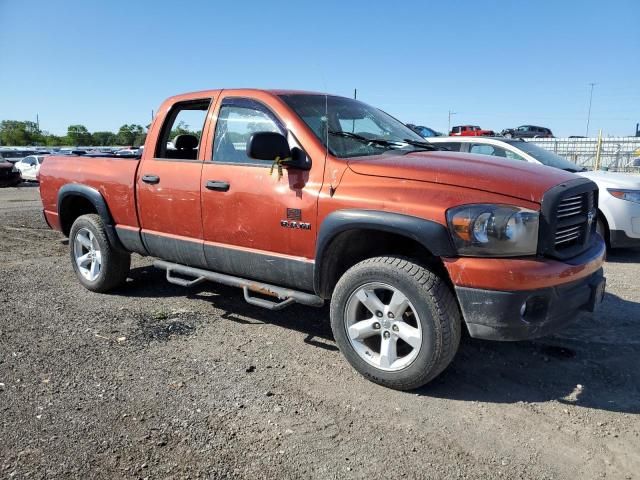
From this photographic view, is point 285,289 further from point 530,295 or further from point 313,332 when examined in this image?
point 530,295

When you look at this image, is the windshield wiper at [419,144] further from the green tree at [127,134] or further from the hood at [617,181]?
the green tree at [127,134]

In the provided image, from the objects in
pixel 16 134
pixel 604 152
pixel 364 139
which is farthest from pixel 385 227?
pixel 16 134

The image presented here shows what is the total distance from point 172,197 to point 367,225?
202 cm

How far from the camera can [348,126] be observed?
4.21 m

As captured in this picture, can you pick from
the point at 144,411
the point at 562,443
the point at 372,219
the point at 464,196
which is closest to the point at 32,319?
the point at 144,411

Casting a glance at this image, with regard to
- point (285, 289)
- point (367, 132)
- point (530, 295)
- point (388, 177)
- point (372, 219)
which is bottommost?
point (285, 289)

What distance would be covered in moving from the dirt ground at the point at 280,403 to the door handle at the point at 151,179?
1237 mm

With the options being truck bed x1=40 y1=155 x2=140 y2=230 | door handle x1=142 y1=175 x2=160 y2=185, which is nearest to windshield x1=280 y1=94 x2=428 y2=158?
door handle x1=142 y1=175 x2=160 y2=185

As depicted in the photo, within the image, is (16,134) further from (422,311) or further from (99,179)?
(422,311)

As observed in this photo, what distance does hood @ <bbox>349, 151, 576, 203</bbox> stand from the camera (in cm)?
315

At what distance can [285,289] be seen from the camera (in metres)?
3.96

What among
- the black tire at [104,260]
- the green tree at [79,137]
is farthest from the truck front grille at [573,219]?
the green tree at [79,137]

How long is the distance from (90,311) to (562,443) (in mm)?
4112

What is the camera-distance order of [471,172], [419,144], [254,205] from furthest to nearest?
[419,144] < [254,205] < [471,172]
